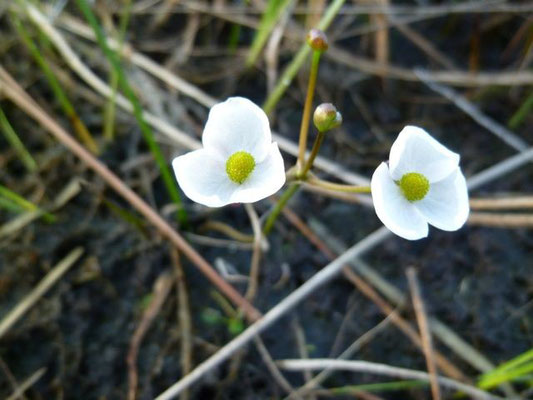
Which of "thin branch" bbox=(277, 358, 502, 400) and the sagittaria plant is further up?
the sagittaria plant

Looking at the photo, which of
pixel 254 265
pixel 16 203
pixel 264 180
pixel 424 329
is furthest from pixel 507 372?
pixel 16 203

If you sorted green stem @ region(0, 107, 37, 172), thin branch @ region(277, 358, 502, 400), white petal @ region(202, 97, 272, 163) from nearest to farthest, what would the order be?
white petal @ region(202, 97, 272, 163) → thin branch @ region(277, 358, 502, 400) → green stem @ region(0, 107, 37, 172)

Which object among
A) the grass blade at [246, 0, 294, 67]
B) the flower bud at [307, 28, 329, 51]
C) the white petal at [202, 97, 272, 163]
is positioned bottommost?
the white petal at [202, 97, 272, 163]

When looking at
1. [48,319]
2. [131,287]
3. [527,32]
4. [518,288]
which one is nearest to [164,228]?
[131,287]

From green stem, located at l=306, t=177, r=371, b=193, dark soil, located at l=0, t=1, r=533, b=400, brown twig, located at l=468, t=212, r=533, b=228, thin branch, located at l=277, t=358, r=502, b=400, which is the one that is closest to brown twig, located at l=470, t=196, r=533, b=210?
brown twig, located at l=468, t=212, r=533, b=228

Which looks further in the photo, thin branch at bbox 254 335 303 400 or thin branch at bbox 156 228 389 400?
thin branch at bbox 254 335 303 400

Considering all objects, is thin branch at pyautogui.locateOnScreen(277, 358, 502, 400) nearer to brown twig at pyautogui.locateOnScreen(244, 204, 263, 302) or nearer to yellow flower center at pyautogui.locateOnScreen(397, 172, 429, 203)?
brown twig at pyautogui.locateOnScreen(244, 204, 263, 302)

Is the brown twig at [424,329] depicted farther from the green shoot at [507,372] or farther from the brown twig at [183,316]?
the brown twig at [183,316]
